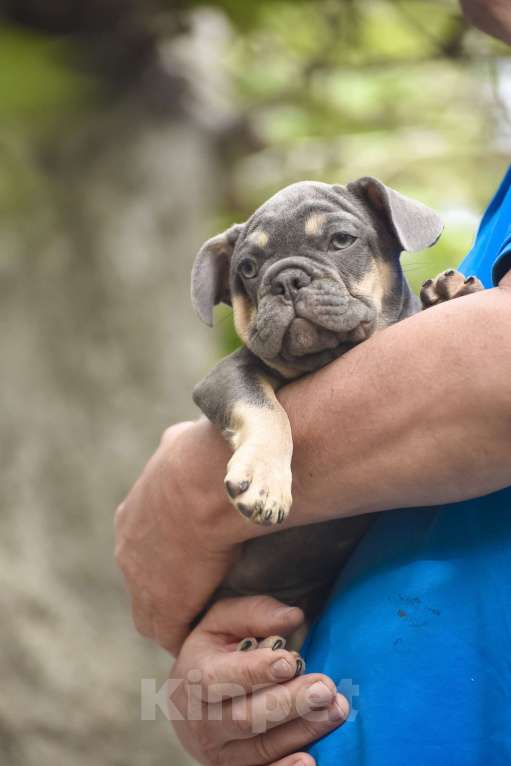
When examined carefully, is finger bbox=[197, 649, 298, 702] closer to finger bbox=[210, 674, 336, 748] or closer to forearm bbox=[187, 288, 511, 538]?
finger bbox=[210, 674, 336, 748]

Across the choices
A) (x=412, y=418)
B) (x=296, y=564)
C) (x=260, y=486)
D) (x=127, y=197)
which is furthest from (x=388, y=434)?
(x=127, y=197)

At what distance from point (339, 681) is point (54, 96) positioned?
14.1 ft

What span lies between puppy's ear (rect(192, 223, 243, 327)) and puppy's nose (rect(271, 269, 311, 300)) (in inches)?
12.0

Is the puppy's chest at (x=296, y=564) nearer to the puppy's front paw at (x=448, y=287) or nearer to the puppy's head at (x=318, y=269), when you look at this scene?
the puppy's head at (x=318, y=269)

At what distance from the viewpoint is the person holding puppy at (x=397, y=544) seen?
1.81 meters

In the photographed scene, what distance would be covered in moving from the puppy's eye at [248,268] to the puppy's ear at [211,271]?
0.43ft

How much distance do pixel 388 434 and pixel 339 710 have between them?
20.6 inches

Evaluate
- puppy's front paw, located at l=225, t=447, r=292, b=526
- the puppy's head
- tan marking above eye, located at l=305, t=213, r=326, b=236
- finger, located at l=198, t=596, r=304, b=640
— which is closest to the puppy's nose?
the puppy's head

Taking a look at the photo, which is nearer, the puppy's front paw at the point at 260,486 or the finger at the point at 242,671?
the puppy's front paw at the point at 260,486

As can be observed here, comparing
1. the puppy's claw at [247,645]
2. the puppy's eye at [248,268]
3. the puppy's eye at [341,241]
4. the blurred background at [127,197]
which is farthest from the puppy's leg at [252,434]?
the blurred background at [127,197]

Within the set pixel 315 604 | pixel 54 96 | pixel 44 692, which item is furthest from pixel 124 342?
pixel 315 604

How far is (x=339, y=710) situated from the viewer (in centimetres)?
194

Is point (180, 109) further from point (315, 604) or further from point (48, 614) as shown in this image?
point (315, 604)

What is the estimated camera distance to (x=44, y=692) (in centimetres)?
499
